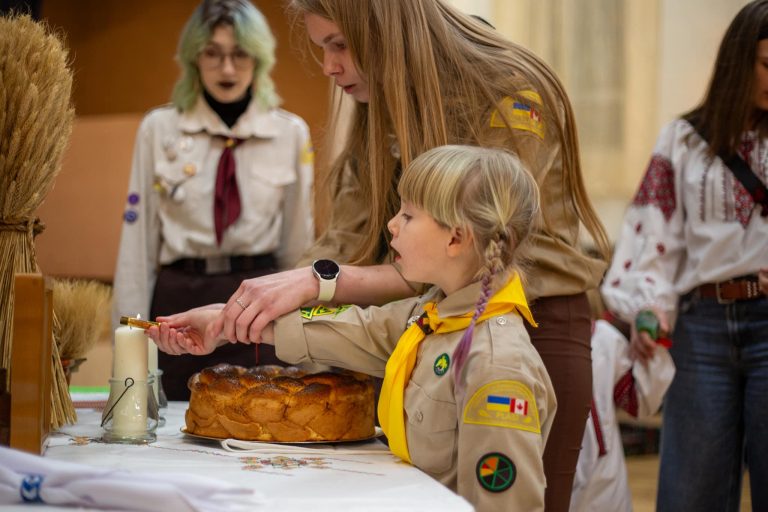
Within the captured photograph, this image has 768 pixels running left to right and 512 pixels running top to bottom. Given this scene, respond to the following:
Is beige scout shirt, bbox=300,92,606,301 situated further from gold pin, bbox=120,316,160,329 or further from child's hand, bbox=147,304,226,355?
gold pin, bbox=120,316,160,329

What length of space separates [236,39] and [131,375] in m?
2.23

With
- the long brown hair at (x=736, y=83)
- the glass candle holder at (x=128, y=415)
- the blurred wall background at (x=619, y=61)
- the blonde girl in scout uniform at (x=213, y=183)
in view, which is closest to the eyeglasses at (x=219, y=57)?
the blonde girl in scout uniform at (x=213, y=183)

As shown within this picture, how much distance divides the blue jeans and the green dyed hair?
70.5 inches

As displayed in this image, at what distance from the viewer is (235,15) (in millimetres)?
3660

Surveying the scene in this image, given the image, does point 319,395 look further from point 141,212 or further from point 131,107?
point 131,107

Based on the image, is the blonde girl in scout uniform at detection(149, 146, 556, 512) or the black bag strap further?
the black bag strap

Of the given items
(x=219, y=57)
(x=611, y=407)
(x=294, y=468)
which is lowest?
(x=611, y=407)

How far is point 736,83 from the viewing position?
2.68 meters

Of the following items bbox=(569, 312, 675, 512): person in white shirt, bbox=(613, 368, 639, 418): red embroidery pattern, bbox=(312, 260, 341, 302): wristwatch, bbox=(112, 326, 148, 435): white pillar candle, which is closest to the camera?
bbox=(112, 326, 148, 435): white pillar candle

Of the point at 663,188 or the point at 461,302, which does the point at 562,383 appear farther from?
the point at 663,188

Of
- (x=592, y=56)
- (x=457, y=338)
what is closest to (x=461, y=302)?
(x=457, y=338)

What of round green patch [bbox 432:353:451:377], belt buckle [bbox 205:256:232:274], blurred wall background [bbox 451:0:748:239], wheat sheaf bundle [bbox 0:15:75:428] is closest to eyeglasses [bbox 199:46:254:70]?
belt buckle [bbox 205:256:232:274]

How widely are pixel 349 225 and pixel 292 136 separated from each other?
72.3 inches

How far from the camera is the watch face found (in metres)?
1.76
